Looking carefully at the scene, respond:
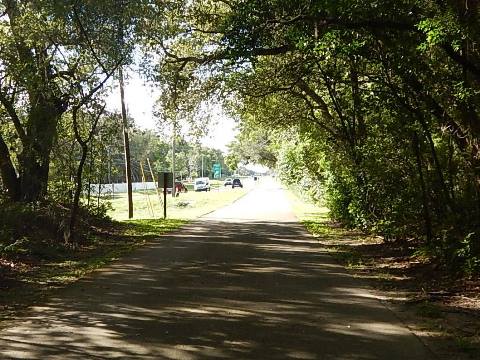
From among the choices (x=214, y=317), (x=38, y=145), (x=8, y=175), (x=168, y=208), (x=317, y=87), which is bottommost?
(x=214, y=317)

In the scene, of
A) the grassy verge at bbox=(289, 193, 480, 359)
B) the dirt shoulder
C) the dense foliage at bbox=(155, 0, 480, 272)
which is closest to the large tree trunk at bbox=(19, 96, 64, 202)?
the dense foliage at bbox=(155, 0, 480, 272)

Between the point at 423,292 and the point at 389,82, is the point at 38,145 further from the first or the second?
the point at 423,292

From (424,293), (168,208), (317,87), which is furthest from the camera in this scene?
(168,208)

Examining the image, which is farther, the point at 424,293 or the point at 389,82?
the point at 389,82

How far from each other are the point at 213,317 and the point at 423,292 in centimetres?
362

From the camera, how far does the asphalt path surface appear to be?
5820 mm

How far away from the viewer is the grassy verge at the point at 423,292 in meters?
6.23

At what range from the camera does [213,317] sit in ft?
23.7

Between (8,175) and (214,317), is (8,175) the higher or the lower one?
the higher one

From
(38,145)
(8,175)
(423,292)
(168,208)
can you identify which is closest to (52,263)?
(38,145)

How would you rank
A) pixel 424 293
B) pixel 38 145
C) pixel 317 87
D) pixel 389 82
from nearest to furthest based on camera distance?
pixel 424 293, pixel 389 82, pixel 38 145, pixel 317 87

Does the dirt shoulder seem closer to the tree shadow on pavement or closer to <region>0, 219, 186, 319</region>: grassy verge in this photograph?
the tree shadow on pavement

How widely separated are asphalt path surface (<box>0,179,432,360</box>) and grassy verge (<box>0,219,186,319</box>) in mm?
487

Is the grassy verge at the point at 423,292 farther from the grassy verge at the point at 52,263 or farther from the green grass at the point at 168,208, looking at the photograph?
the green grass at the point at 168,208
